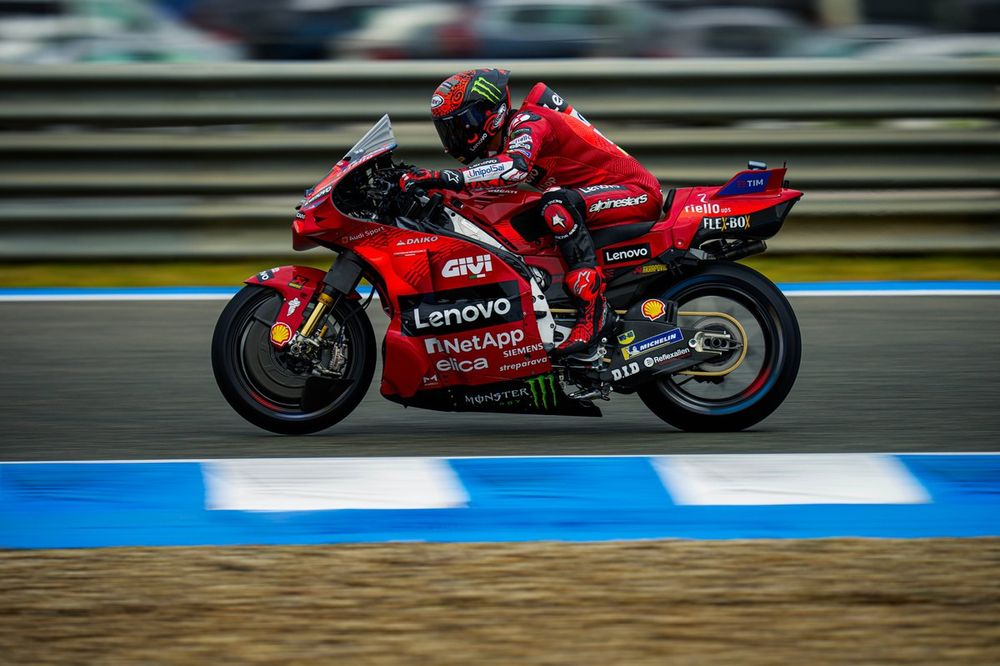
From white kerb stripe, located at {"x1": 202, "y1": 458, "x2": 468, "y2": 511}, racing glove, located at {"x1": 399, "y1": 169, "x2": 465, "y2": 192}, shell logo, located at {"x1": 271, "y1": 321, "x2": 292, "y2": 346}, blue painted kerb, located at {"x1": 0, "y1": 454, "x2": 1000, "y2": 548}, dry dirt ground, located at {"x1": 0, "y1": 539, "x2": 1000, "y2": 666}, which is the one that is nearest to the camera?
dry dirt ground, located at {"x1": 0, "y1": 539, "x2": 1000, "y2": 666}

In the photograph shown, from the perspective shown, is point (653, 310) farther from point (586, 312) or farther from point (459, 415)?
point (459, 415)

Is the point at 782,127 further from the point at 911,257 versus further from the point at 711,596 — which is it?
the point at 711,596

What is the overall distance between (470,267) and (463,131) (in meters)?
0.53

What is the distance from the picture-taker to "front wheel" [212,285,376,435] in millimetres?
5961

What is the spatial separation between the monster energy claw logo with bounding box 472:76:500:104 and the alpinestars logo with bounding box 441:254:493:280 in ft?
2.02

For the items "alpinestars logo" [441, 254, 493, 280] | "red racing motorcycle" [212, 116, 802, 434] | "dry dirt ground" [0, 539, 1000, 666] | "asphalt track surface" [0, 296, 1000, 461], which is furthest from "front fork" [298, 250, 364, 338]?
"dry dirt ground" [0, 539, 1000, 666]

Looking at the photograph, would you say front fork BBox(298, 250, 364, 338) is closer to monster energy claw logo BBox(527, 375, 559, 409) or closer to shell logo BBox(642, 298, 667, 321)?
monster energy claw logo BBox(527, 375, 559, 409)

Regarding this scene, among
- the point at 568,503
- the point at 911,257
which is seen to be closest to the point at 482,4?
the point at 911,257

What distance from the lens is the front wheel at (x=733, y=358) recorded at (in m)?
6.02

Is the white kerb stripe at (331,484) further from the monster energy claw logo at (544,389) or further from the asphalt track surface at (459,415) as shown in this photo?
the monster energy claw logo at (544,389)

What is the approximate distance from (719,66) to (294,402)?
15.3ft

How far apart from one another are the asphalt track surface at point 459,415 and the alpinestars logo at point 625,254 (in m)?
0.73

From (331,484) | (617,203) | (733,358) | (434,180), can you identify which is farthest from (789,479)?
(434,180)

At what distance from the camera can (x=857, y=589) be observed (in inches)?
164
